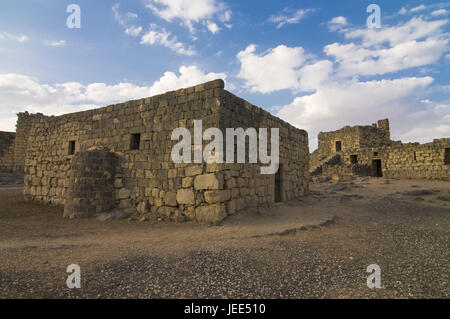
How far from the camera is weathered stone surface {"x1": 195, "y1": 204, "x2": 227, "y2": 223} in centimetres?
587

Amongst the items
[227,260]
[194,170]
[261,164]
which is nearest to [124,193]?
[194,170]

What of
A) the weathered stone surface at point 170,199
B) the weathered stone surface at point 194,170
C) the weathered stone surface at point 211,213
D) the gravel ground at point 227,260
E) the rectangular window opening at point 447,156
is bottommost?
the gravel ground at point 227,260

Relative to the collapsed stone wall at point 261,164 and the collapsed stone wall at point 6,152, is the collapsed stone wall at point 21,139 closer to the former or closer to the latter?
the collapsed stone wall at point 6,152

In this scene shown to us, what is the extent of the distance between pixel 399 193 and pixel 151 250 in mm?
10541

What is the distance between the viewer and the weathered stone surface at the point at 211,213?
19.2 feet

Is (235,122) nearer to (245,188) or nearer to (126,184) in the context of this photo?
(245,188)

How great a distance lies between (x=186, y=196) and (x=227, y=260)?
10.3 ft

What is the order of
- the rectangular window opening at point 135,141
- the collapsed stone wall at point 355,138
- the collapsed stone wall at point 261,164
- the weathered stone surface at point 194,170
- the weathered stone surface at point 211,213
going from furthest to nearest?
1. the collapsed stone wall at point 355,138
2. the rectangular window opening at point 135,141
3. the collapsed stone wall at point 261,164
4. the weathered stone surface at point 194,170
5. the weathered stone surface at point 211,213

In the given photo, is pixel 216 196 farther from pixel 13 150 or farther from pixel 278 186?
pixel 13 150

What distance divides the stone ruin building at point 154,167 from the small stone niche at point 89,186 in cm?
3

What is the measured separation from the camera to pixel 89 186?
23.9ft

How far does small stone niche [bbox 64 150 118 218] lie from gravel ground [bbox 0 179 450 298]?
1001 millimetres

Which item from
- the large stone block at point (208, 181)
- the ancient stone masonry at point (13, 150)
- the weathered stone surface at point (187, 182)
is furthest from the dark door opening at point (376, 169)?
the ancient stone masonry at point (13, 150)

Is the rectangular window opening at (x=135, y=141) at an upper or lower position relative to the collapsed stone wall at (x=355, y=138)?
lower
